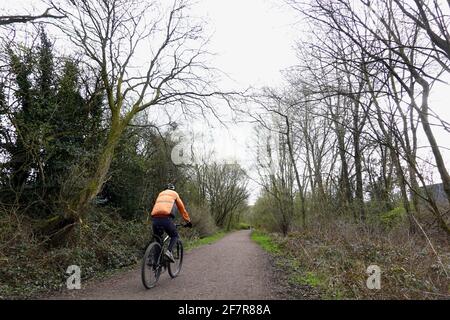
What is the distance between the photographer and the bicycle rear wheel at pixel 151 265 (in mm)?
5895

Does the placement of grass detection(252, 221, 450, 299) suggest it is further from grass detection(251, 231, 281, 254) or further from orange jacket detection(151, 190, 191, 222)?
grass detection(251, 231, 281, 254)

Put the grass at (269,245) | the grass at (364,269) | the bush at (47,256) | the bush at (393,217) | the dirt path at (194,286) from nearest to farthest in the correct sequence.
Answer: the grass at (364,269) → the dirt path at (194,286) → the bush at (47,256) → the bush at (393,217) → the grass at (269,245)

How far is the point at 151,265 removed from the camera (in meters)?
6.16

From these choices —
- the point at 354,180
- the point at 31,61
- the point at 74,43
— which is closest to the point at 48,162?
the point at 31,61

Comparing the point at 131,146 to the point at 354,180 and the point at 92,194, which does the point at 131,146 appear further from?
the point at 354,180

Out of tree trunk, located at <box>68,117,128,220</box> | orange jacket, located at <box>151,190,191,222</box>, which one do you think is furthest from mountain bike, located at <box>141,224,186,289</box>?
tree trunk, located at <box>68,117,128,220</box>

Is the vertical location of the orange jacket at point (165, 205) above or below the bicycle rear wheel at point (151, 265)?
above

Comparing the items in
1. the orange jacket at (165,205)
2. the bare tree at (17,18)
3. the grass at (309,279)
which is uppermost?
the bare tree at (17,18)

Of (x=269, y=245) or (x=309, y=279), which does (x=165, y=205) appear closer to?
(x=309, y=279)

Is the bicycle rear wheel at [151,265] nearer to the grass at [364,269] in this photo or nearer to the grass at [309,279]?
the grass at [364,269]

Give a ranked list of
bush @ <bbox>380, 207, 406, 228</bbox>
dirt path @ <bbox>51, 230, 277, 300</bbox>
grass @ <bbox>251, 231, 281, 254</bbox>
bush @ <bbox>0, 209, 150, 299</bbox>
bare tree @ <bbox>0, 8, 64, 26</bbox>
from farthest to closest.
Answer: grass @ <bbox>251, 231, 281, 254</bbox> < bush @ <bbox>380, 207, 406, 228</bbox> < bare tree @ <bbox>0, 8, 64, 26</bbox> < bush @ <bbox>0, 209, 150, 299</bbox> < dirt path @ <bbox>51, 230, 277, 300</bbox>

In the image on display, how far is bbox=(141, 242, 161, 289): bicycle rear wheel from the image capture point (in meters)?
5.89

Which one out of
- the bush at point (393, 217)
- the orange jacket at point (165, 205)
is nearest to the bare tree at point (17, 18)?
the orange jacket at point (165, 205)

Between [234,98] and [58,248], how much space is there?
7613mm
